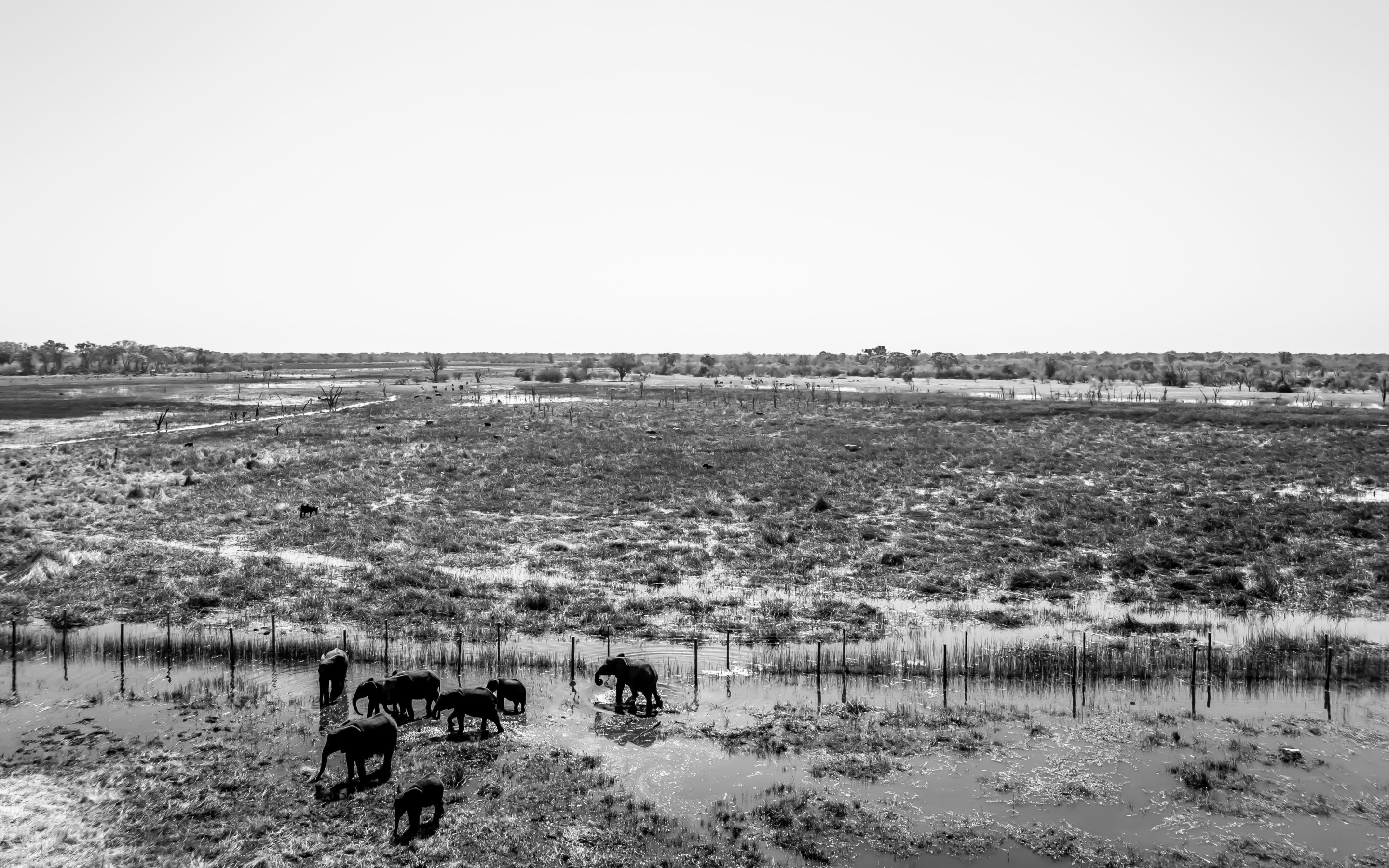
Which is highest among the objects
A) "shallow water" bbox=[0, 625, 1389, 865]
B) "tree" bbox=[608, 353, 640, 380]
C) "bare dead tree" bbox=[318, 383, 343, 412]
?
"tree" bbox=[608, 353, 640, 380]

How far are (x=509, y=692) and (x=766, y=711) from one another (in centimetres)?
502

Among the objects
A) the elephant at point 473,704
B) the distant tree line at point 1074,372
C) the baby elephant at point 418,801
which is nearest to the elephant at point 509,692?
the elephant at point 473,704

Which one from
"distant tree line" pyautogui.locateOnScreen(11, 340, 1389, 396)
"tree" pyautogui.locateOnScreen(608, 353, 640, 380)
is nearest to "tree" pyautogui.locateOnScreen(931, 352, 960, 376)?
"distant tree line" pyautogui.locateOnScreen(11, 340, 1389, 396)

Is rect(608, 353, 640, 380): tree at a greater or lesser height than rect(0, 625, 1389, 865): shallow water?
greater

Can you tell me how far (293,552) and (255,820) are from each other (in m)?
19.7

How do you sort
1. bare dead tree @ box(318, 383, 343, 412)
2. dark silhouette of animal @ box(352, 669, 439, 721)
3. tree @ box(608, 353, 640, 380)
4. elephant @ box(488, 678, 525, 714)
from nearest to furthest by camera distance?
dark silhouette of animal @ box(352, 669, 439, 721) < elephant @ box(488, 678, 525, 714) < bare dead tree @ box(318, 383, 343, 412) < tree @ box(608, 353, 640, 380)

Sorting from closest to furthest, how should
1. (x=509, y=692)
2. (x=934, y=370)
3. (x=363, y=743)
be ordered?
(x=363, y=743)
(x=509, y=692)
(x=934, y=370)

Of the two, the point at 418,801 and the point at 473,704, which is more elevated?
the point at 473,704

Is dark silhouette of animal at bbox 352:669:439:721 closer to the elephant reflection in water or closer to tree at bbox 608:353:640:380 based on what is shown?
the elephant reflection in water

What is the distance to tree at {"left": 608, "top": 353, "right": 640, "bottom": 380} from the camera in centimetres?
14650

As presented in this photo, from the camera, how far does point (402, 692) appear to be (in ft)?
52.1

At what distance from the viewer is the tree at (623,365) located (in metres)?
146

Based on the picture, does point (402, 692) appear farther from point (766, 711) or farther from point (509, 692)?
point (766, 711)

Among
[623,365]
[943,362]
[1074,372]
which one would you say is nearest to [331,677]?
[623,365]
